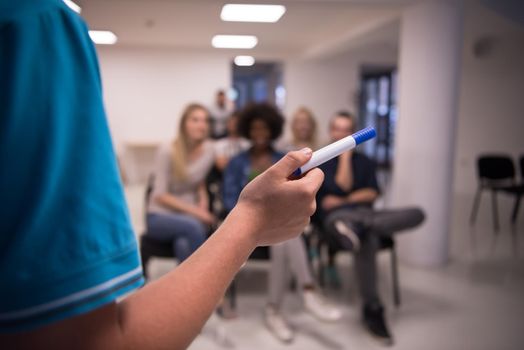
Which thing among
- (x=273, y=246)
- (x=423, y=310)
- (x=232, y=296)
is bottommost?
(x=423, y=310)

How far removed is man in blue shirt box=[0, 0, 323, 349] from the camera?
0.39 m

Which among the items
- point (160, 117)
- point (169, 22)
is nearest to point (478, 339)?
point (169, 22)

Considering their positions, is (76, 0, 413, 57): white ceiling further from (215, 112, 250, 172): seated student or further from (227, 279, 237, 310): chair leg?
(227, 279, 237, 310): chair leg

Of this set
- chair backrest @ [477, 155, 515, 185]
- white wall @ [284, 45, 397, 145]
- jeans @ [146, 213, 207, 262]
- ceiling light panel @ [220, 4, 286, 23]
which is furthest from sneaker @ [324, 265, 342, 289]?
white wall @ [284, 45, 397, 145]

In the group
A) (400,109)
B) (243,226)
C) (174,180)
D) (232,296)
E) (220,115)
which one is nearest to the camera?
(243,226)

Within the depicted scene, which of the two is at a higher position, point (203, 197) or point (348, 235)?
point (203, 197)

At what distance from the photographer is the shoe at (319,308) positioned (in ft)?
8.63

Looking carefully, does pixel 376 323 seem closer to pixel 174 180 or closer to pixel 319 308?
pixel 319 308

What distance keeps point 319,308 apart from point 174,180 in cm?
144

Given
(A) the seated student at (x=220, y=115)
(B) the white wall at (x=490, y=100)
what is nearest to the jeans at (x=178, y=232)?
(A) the seated student at (x=220, y=115)

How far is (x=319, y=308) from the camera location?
266 cm

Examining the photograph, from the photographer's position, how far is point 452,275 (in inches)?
145

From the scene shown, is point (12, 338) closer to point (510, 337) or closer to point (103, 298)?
point (103, 298)

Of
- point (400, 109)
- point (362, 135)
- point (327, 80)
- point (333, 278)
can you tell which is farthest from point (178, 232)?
point (327, 80)
